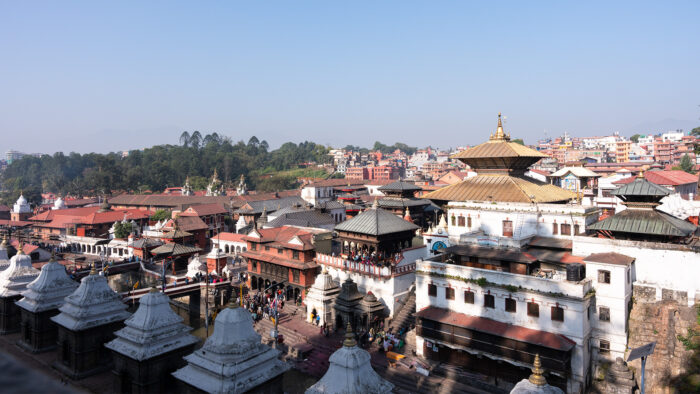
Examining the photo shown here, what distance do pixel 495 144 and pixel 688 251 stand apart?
1684 cm

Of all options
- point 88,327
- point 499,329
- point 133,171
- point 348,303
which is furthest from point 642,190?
point 133,171

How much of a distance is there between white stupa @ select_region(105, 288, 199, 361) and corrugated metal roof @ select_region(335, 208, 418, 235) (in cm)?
1659

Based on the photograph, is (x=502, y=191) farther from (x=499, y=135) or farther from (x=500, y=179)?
(x=499, y=135)

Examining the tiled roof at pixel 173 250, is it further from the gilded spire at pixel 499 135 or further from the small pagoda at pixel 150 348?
the gilded spire at pixel 499 135

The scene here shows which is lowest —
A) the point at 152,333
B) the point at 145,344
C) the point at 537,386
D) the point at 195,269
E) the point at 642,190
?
the point at 195,269

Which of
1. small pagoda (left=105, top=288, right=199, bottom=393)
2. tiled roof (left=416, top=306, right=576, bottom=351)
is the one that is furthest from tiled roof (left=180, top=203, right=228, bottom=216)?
tiled roof (left=416, top=306, right=576, bottom=351)

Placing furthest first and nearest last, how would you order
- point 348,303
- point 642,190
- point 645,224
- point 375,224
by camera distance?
1. point 375,224
2. point 348,303
3. point 642,190
4. point 645,224

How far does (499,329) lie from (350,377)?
1351 centimetres

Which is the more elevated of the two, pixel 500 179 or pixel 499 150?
pixel 499 150

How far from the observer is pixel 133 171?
129 meters

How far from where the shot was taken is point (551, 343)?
21156 millimetres

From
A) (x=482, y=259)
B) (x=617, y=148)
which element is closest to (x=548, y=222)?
(x=482, y=259)

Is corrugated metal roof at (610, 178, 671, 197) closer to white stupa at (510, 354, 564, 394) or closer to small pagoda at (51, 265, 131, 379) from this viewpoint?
white stupa at (510, 354, 564, 394)

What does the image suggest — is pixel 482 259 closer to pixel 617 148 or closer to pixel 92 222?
pixel 92 222
